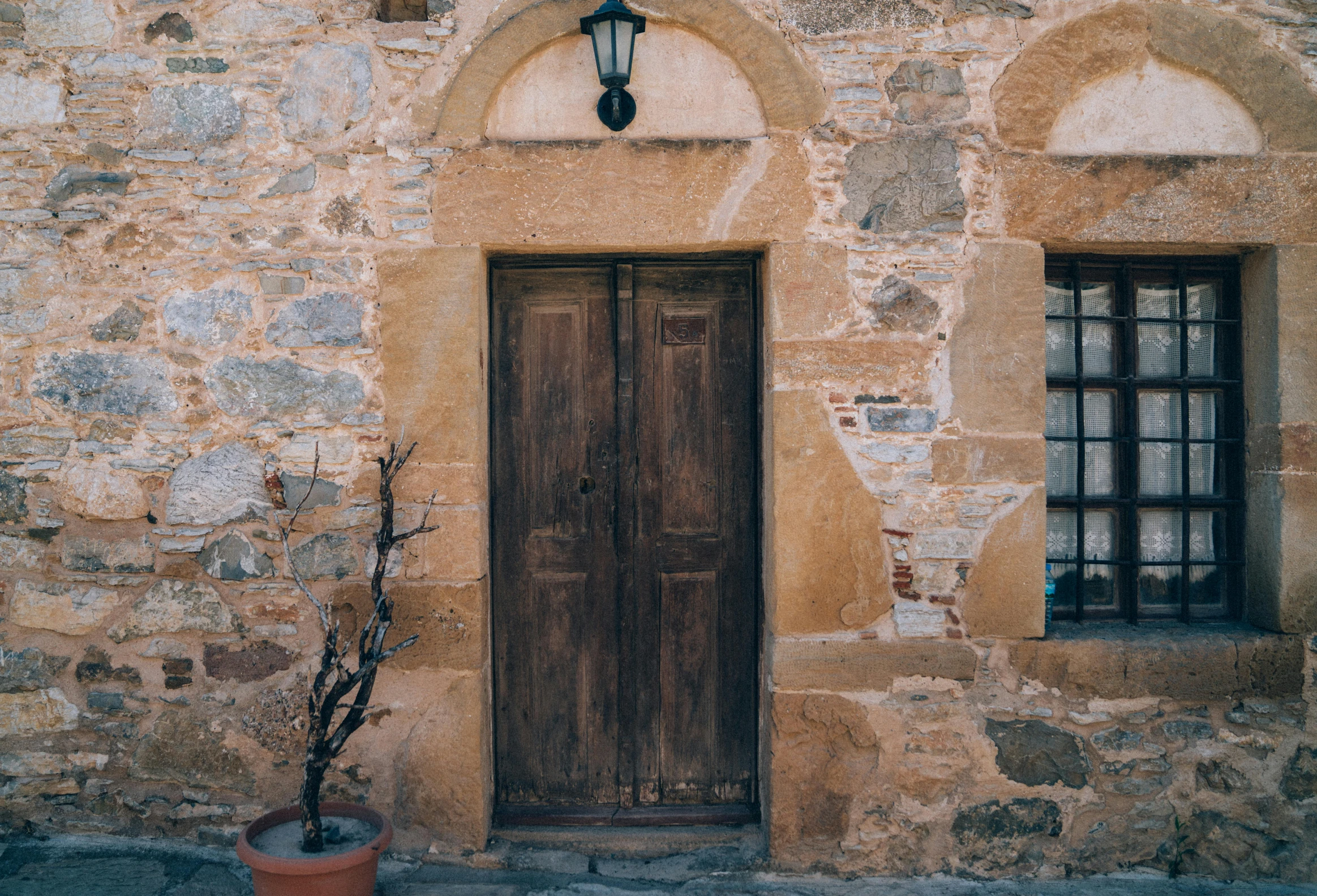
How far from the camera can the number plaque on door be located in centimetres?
324

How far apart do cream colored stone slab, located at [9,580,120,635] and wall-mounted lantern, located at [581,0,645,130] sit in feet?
8.51

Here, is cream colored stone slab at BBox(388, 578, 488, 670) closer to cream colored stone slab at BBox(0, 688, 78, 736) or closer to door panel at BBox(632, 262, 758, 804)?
door panel at BBox(632, 262, 758, 804)

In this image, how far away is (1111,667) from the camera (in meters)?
3.00

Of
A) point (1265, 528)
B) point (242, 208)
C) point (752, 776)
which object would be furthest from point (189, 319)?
point (1265, 528)

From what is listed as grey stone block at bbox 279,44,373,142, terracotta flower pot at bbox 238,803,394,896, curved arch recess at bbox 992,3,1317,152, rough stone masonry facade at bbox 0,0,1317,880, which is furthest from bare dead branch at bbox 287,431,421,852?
curved arch recess at bbox 992,3,1317,152

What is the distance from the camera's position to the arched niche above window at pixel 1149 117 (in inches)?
121

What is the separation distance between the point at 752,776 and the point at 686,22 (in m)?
2.88

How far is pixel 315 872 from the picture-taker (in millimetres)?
2412

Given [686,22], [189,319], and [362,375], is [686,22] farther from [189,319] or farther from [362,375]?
[189,319]

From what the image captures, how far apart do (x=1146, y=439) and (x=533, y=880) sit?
2826mm

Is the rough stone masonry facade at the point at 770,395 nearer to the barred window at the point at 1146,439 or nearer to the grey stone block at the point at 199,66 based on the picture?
the grey stone block at the point at 199,66

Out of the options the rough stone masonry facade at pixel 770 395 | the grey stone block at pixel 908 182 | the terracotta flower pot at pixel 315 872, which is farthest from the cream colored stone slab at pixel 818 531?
the terracotta flower pot at pixel 315 872

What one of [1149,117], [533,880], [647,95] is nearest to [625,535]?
[533,880]

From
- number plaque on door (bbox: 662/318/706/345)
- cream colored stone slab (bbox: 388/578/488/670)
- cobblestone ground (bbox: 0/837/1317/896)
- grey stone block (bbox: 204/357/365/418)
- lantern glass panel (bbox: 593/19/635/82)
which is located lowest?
cobblestone ground (bbox: 0/837/1317/896)
